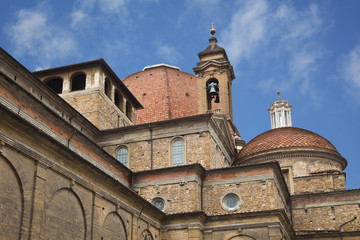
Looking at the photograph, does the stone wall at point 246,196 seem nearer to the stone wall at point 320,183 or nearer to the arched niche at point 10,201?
the stone wall at point 320,183

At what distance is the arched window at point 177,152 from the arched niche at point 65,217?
11.5 m

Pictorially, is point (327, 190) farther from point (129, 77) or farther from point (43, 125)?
point (129, 77)

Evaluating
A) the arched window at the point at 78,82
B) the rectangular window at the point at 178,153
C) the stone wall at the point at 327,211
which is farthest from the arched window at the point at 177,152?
the stone wall at the point at 327,211

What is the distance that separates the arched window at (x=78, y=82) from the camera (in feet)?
116

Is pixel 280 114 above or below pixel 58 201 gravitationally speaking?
above

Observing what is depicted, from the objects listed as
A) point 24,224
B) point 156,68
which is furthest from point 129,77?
Result: point 24,224

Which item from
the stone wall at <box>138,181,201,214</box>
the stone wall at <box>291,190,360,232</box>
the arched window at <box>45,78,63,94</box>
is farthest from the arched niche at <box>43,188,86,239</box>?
the stone wall at <box>291,190,360,232</box>

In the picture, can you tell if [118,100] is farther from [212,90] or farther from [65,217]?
[65,217]

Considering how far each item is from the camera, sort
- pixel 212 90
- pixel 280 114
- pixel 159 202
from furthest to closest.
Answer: pixel 280 114 → pixel 212 90 → pixel 159 202

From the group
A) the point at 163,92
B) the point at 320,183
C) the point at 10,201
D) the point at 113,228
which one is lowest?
the point at 10,201

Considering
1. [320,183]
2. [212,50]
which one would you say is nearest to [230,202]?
[320,183]

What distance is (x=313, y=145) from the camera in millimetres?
38188

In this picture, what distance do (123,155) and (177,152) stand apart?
3.52 metres

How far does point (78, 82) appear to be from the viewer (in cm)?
3566
